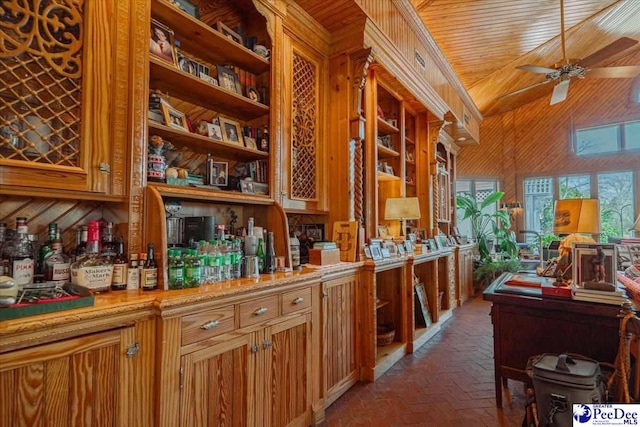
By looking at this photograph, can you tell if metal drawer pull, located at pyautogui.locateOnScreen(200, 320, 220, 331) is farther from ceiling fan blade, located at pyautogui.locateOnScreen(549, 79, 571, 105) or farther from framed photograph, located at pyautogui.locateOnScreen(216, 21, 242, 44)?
ceiling fan blade, located at pyautogui.locateOnScreen(549, 79, 571, 105)

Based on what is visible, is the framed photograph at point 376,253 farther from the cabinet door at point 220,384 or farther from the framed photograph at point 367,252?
the cabinet door at point 220,384

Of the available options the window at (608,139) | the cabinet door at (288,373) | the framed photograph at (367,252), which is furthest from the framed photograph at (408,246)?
the window at (608,139)

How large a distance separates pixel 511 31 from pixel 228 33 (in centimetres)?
459

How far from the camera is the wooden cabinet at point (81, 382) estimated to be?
38.6 inches

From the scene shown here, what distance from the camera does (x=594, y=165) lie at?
6918 mm

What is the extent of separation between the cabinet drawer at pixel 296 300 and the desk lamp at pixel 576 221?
1908 mm

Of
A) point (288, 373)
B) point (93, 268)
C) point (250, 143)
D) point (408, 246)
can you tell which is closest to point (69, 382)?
point (93, 268)

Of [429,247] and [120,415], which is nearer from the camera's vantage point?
[120,415]

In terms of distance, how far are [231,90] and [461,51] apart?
4335mm

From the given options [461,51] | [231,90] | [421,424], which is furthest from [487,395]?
[461,51]

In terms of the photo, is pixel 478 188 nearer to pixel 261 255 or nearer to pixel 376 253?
pixel 376 253

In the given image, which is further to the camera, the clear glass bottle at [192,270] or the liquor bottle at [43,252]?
the clear glass bottle at [192,270]

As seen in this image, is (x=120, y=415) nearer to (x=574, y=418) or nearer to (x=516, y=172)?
(x=574, y=418)

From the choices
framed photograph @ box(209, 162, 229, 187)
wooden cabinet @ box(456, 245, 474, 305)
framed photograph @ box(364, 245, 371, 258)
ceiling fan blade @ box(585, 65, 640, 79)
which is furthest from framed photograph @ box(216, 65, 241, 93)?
wooden cabinet @ box(456, 245, 474, 305)
